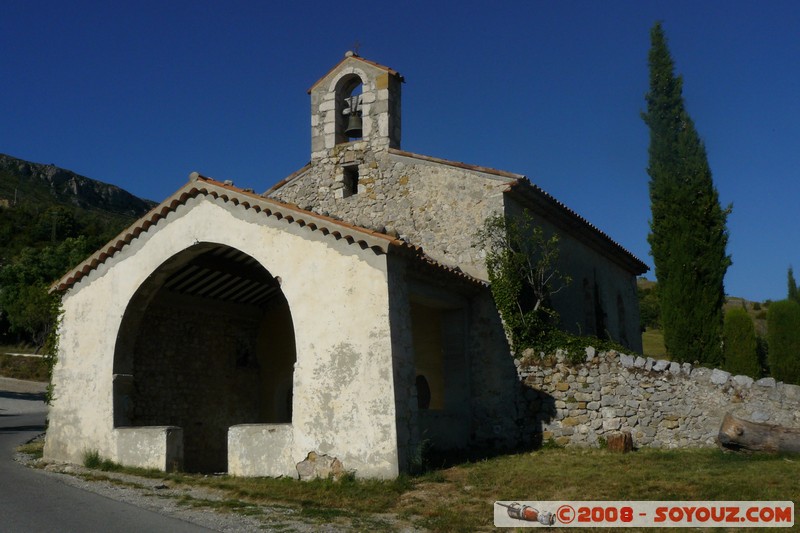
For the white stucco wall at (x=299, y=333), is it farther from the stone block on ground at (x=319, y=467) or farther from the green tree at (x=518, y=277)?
the green tree at (x=518, y=277)

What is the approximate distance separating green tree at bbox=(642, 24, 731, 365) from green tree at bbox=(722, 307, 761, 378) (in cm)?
295

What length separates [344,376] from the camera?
35.0 feet

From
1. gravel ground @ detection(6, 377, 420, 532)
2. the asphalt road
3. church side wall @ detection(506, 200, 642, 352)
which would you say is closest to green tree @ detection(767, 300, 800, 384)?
church side wall @ detection(506, 200, 642, 352)

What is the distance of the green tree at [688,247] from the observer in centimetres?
1845

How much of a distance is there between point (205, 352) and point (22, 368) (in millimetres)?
29216

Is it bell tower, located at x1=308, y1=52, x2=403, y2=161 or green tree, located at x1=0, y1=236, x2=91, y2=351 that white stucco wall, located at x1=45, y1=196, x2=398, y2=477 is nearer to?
bell tower, located at x1=308, y1=52, x2=403, y2=161

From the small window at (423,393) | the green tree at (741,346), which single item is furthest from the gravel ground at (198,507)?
the green tree at (741,346)

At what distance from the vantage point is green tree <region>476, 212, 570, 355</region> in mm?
14648

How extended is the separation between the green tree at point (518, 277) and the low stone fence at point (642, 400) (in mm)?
803

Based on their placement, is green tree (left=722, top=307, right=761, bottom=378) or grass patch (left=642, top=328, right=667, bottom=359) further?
grass patch (left=642, top=328, right=667, bottom=359)

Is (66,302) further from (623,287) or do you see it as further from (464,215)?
(623,287)

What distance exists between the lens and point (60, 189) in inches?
3708

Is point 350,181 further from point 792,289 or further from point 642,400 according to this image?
point 792,289

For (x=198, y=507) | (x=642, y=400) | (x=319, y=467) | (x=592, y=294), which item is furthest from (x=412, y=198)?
(x=198, y=507)
